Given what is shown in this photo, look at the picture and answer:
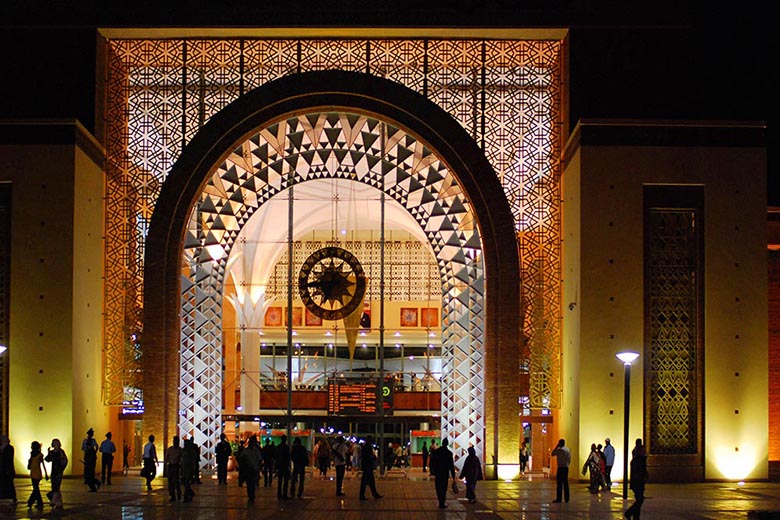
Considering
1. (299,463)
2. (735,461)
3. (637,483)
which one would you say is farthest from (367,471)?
(735,461)

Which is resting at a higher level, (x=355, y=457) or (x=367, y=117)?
(x=367, y=117)

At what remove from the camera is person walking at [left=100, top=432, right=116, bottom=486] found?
64.6 feet

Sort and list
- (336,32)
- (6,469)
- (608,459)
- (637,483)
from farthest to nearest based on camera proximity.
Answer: (336,32) < (608,459) < (6,469) < (637,483)

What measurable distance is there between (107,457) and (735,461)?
11047 millimetres

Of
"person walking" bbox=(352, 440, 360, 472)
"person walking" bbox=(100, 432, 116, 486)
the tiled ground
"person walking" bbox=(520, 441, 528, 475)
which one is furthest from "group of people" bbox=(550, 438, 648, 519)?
"person walking" bbox=(100, 432, 116, 486)

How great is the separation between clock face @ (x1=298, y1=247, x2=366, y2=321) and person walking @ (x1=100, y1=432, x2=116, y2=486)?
6920 mm

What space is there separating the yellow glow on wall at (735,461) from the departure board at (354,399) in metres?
7.91

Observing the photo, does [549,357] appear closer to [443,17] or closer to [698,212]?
[698,212]

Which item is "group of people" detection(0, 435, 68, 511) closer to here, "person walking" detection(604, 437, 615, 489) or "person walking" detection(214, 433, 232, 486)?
"person walking" detection(214, 433, 232, 486)

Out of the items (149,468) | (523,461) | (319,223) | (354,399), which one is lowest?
(523,461)

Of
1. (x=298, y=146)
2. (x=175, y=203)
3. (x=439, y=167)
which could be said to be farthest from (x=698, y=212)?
(x=175, y=203)

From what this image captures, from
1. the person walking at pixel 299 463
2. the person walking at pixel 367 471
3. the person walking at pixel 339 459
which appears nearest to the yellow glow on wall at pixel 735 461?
the person walking at pixel 367 471

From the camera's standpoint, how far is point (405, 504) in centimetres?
1664

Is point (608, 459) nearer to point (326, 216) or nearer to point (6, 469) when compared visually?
point (6, 469)
